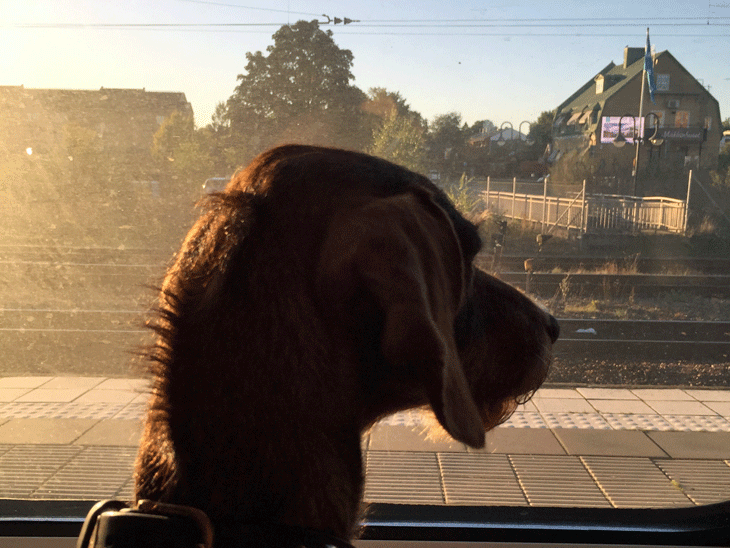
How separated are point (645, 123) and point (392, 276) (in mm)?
1861

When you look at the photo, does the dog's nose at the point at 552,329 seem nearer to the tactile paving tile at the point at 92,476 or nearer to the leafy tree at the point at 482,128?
the leafy tree at the point at 482,128

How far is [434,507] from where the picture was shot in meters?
2.20

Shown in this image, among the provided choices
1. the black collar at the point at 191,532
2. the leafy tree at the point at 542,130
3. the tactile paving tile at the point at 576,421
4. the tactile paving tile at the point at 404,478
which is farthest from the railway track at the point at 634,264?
the black collar at the point at 191,532

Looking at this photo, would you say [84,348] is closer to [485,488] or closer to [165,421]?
[485,488]

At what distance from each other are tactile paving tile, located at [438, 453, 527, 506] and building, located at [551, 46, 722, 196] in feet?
3.96

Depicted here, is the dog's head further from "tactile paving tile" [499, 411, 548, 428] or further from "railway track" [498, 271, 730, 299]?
"railway track" [498, 271, 730, 299]

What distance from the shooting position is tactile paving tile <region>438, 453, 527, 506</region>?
227 centimetres

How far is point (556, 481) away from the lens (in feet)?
7.79

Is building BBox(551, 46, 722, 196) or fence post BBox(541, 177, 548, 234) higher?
building BBox(551, 46, 722, 196)

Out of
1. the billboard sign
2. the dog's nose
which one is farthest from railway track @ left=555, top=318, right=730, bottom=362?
the dog's nose

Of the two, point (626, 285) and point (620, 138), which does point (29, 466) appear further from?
point (626, 285)

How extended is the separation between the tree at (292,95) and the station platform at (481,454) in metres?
1.07

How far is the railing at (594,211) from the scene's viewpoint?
275 cm

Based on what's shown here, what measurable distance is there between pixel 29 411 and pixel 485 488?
188 cm
